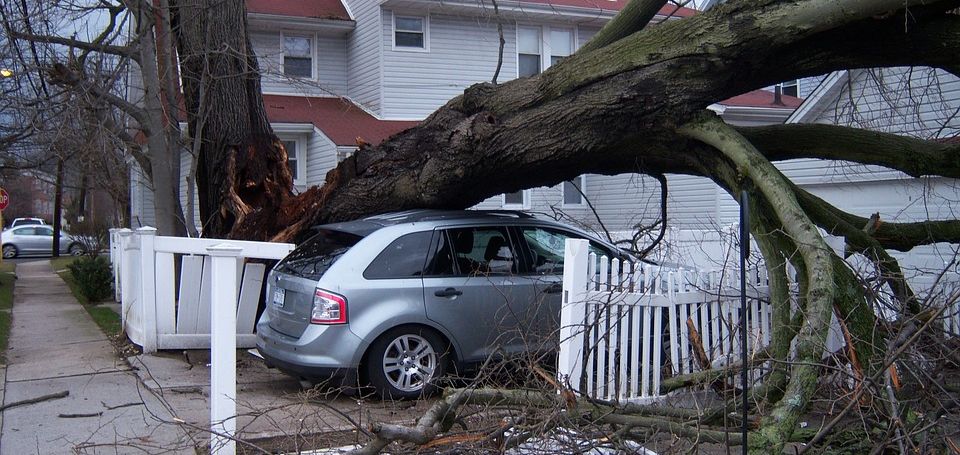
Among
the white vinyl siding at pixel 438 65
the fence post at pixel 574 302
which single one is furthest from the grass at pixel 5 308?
the white vinyl siding at pixel 438 65

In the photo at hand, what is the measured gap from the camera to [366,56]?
20750 mm

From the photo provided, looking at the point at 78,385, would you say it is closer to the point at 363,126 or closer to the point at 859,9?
the point at 859,9

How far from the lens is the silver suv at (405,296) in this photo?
716cm

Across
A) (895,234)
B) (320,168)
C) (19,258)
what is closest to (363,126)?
(320,168)

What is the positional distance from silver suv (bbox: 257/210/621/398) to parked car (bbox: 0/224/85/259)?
34.0m

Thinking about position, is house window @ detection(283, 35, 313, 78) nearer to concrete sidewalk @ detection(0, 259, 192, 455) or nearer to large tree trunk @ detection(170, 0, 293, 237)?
concrete sidewalk @ detection(0, 259, 192, 455)

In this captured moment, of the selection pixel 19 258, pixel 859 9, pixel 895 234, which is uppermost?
pixel 859 9

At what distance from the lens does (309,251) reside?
794 cm

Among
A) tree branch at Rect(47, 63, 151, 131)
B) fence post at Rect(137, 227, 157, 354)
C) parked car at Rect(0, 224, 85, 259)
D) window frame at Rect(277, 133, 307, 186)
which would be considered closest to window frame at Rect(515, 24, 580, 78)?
window frame at Rect(277, 133, 307, 186)

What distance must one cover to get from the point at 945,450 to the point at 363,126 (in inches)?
653

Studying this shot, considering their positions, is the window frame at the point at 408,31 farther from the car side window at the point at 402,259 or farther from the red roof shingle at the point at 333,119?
the car side window at the point at 402,259

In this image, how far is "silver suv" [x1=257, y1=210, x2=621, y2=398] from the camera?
282 inches

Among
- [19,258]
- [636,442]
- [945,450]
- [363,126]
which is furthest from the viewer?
[19,258]

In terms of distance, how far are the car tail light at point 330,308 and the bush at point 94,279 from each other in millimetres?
10320
